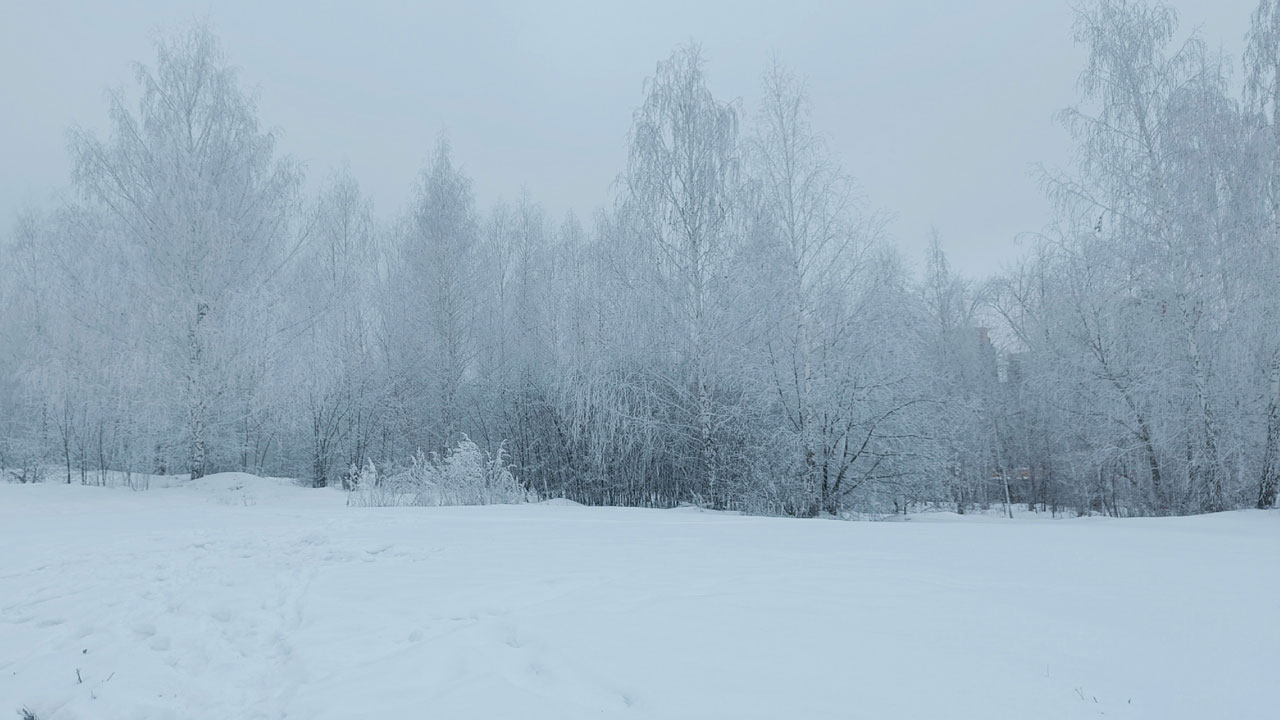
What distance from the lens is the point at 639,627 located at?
299 cm

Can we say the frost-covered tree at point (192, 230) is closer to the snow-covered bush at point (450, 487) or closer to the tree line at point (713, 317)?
the tree line at point (713, 317)

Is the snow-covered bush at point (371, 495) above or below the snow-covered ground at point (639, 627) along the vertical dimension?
below

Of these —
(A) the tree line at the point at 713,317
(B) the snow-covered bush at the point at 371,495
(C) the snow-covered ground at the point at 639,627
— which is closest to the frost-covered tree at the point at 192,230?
(A) the tree line at the point at 713,317

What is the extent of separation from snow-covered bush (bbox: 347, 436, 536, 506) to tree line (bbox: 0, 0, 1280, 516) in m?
1.79

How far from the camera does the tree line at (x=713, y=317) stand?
9.60m

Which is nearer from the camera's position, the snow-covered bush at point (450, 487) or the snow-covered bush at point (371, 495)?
the snow-covered bush at point (371, 495)

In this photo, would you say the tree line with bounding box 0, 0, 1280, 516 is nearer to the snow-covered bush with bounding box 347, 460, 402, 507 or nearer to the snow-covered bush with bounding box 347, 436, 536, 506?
the snow-covered bush with bounding box 347, 436, 536, 506

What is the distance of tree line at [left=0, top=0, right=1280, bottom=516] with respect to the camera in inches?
378

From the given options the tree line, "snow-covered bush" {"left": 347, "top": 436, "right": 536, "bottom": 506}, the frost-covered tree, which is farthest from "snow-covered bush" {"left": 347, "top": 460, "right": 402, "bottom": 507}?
the frost-covered tree

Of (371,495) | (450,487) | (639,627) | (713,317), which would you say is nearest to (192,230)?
(371,495)

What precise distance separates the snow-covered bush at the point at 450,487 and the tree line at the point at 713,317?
1.79 metres

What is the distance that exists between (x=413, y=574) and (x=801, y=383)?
22.6 feet

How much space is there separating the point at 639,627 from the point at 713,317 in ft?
26.9

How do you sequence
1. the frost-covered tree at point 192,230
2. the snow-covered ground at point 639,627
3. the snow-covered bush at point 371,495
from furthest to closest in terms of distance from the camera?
the frost-covered tree at point 192,230, the snow-covered bush at point 371,495, the snow-covered ground at point 639,627
